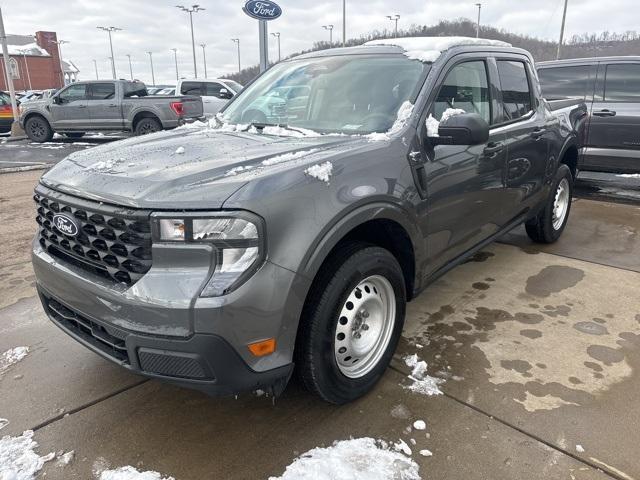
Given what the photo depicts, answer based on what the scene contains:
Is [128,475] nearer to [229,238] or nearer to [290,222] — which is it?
[229,238]

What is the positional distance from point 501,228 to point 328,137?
1.87 metres

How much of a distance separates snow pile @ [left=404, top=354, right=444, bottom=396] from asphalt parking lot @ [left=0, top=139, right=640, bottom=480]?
44 mm

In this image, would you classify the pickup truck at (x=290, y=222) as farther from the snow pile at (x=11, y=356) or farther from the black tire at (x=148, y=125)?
the black tire at (x=148, y=125)

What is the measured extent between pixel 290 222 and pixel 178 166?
652 millimetres

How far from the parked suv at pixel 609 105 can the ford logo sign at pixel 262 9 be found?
693 centimetres

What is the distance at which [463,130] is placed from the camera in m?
2.67

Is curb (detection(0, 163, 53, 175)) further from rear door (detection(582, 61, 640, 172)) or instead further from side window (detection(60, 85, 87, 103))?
rear door (detection(582, 61, 640, 172))

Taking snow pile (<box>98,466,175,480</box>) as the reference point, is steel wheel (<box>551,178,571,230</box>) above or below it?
above

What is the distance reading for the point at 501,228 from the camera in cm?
400

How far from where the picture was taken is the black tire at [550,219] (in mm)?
4828

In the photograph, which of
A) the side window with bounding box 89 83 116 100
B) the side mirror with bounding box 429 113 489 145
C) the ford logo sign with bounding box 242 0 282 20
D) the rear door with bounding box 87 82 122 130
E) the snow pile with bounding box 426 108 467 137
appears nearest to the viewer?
the side mirror with bounding box 429 113 489 145

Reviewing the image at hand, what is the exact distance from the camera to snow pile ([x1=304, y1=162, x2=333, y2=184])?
222 cm

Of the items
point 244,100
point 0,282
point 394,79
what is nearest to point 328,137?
point 394,79

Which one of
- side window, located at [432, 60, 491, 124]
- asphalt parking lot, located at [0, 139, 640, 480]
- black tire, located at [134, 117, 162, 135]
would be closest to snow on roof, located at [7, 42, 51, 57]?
black tire, located at [134, 117, 162, 135]
